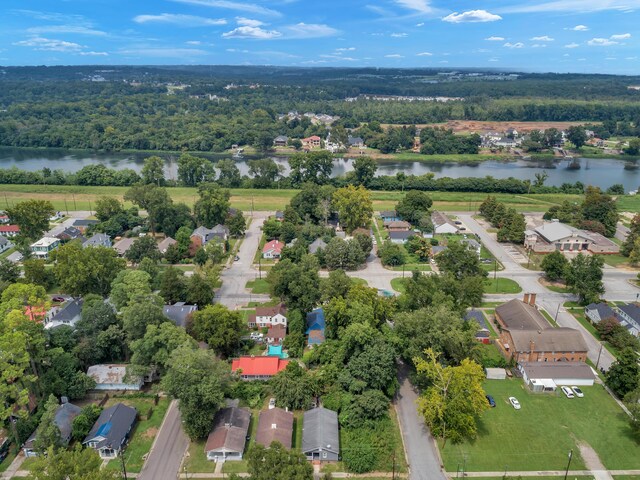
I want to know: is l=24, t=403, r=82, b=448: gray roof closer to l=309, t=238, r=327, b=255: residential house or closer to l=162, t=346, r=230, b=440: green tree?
l=162, t=346, r=230, b=440: green tree

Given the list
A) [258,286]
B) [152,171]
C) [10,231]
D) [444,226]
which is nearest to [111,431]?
[258,286]

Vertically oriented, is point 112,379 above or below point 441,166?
below

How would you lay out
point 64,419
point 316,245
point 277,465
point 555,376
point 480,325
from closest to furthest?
point 277,465 → point 64,419 → point 555,376 → point 480,325 → point 316,245

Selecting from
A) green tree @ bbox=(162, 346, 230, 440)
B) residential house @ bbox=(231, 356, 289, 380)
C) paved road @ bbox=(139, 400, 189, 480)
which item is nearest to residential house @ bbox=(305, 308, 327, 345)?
residential house @ bbox=(231, 356, 289, 380)

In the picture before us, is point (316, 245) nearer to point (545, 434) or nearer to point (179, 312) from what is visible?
point (179, 312)

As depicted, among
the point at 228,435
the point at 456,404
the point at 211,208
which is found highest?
the point at 211,208

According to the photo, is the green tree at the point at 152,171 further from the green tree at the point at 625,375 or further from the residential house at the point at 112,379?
the green tree at the point at 625,375

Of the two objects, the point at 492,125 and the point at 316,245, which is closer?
the point at 316,245
